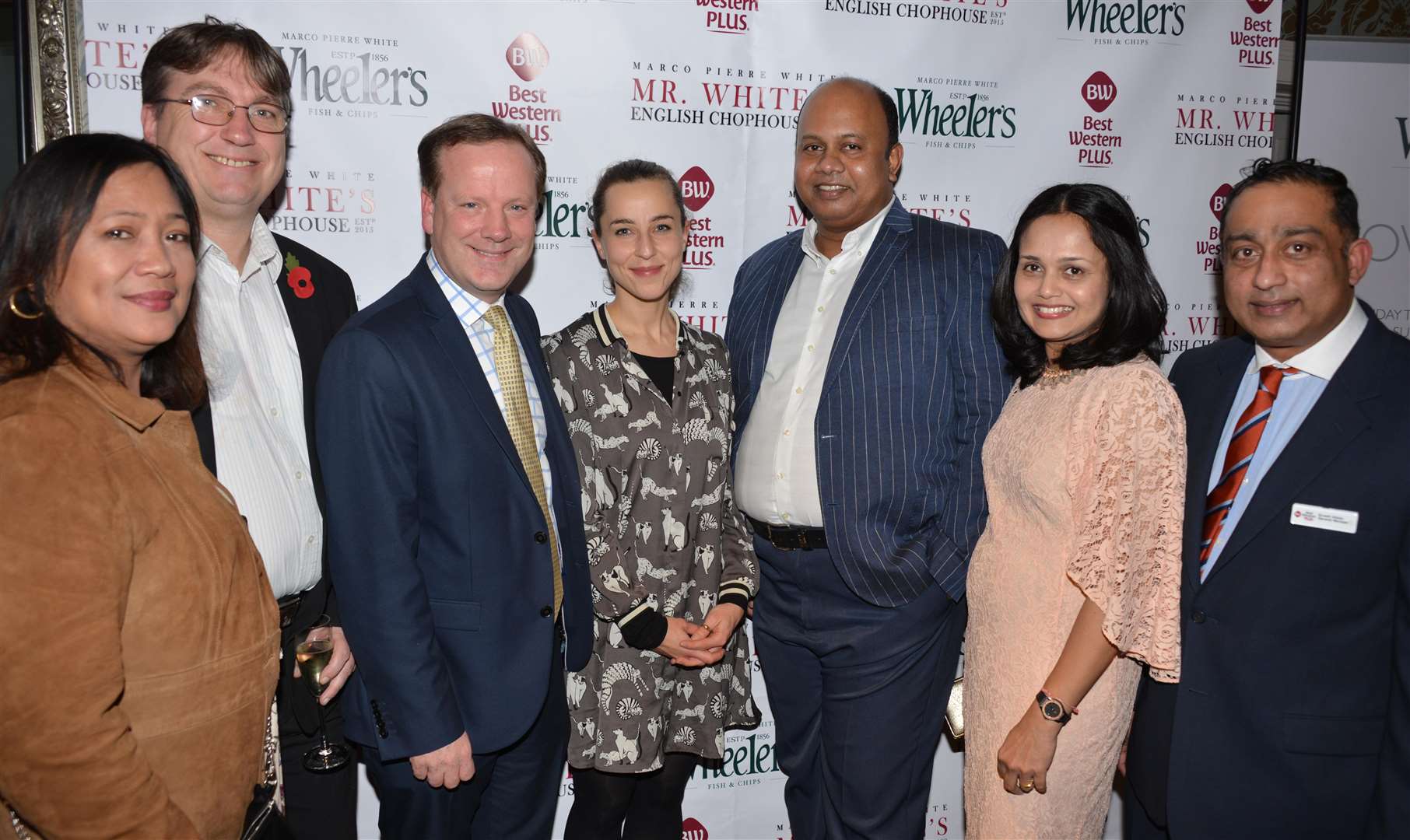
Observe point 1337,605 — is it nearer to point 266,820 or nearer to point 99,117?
point 266,820

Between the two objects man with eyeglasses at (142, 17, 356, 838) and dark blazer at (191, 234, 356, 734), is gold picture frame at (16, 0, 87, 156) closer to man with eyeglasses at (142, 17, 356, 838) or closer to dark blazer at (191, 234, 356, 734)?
man with eyeglasses at (142, 17, 356, 838)

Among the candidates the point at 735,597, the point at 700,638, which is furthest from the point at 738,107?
the point at 700,638

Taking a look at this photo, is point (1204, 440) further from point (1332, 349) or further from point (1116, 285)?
point (1116, 285)

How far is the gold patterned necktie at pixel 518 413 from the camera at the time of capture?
7.28 feet

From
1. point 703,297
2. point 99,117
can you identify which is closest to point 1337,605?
point 703,297

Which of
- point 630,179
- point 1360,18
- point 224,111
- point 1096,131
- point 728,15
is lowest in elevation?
point 630,179

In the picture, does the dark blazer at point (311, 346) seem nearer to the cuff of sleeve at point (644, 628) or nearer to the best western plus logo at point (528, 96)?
the cuff of sleeve at point (644, 628)

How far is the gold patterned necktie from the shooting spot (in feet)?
7.28

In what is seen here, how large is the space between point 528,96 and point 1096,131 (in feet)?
7.23

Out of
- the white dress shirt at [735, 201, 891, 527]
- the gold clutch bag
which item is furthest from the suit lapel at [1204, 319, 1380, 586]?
the white dress shirt at [735, 201, 891, 527]

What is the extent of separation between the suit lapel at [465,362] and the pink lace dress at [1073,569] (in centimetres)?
119

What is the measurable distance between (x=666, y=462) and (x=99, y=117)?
216 centimetres

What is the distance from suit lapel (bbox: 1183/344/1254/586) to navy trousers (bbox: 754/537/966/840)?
2.23 ft

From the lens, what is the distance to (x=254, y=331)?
2242 mm
